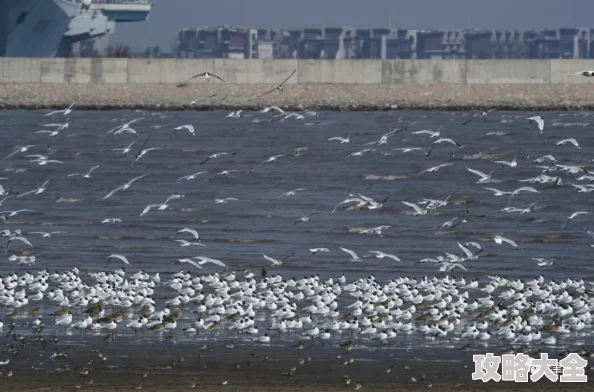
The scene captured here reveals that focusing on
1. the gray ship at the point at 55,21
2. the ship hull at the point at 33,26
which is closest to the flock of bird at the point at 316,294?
the ship hull at the point at 33,26

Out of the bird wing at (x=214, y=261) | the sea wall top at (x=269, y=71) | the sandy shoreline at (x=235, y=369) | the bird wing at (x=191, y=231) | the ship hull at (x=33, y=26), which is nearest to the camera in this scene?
the sandy shoreline at (x=235, y=369)

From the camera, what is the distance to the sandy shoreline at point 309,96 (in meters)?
69.5

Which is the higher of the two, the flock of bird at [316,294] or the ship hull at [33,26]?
the ship hull at [33,26]

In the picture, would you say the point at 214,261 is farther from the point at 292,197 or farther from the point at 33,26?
the point at 33,26

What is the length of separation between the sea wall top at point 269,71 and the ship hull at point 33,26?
24214 millimetres

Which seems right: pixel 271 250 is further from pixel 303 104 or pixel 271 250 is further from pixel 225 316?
pixel 303 104

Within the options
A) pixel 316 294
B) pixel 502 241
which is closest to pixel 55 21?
pixel 502 241

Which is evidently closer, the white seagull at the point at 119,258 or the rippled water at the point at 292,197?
the white seagull at the point at 119,258

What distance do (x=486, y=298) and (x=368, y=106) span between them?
160 ft

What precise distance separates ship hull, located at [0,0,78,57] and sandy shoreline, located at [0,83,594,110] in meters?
26.9

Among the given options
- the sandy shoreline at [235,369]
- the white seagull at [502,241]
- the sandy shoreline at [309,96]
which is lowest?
the sandy shoreline at [235,369]

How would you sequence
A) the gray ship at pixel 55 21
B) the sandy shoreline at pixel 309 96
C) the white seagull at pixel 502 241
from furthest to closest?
1. the gray ship at pixel 55 21
2. the sandy shoreline at pixel 309 96
3. the white seagull at pixel 502 241

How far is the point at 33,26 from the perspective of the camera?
104688mm

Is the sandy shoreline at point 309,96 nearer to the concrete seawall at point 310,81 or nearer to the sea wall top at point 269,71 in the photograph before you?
the concrete seawall at point 310,81
